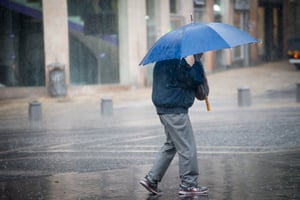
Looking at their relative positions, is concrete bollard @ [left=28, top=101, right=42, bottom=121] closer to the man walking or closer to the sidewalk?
the sidewalk

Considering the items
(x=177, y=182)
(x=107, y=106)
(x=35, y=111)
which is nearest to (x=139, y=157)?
(x=177, y=182)

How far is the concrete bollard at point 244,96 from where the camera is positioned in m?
18.6

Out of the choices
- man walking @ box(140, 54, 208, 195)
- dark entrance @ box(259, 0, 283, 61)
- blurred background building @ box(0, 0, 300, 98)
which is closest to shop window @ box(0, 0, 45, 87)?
blurred background building @ box(0, 0, 300, 98)

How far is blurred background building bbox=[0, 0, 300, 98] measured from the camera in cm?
2355

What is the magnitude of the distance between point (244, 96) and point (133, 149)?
24.3ft

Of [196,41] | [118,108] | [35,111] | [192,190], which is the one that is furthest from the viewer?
[118,108]

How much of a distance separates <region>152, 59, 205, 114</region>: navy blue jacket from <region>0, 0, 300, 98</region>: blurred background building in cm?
1588

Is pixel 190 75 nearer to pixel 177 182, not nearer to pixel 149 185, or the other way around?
pixel 149 185

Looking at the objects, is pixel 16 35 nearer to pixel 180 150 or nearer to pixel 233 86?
pixel 233 86

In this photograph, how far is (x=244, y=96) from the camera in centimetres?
1881

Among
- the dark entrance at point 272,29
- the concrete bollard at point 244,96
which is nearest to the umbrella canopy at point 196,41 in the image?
the concrete bollard at point 244,96

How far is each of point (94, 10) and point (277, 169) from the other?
16837 mm

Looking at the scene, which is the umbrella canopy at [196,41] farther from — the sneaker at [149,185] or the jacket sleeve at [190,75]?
the sneaker at [149,185]

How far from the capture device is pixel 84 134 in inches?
573
